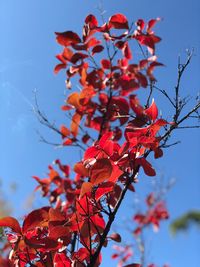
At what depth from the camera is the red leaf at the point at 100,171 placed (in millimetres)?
849

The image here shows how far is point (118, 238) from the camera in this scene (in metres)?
1.05

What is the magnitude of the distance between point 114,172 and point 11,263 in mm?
343

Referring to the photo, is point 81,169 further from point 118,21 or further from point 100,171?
point 118,21

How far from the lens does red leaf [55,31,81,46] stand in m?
1.72

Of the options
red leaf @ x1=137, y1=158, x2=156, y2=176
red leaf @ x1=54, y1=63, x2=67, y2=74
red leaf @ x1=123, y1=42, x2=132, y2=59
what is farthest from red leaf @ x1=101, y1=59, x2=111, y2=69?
red leaf @ x1=137, y1=158, x2=156, y2=176

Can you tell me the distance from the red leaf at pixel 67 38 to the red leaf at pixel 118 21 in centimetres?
18

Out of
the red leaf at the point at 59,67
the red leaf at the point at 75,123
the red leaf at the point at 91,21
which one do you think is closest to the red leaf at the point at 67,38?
the red leaf at the point at 91,21

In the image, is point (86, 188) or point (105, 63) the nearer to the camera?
point (86, 188)

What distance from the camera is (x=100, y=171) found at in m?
0.85

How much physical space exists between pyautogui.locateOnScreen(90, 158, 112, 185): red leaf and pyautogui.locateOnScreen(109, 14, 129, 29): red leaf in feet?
3.42

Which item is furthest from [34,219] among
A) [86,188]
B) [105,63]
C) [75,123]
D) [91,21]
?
[105,63]

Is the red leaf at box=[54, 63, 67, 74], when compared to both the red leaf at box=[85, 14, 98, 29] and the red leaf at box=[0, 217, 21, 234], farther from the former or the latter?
the red leaf at box=[0, 217, 21, 234]

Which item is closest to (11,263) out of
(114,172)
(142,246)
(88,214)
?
(88,214)

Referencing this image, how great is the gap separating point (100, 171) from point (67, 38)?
1.05m
